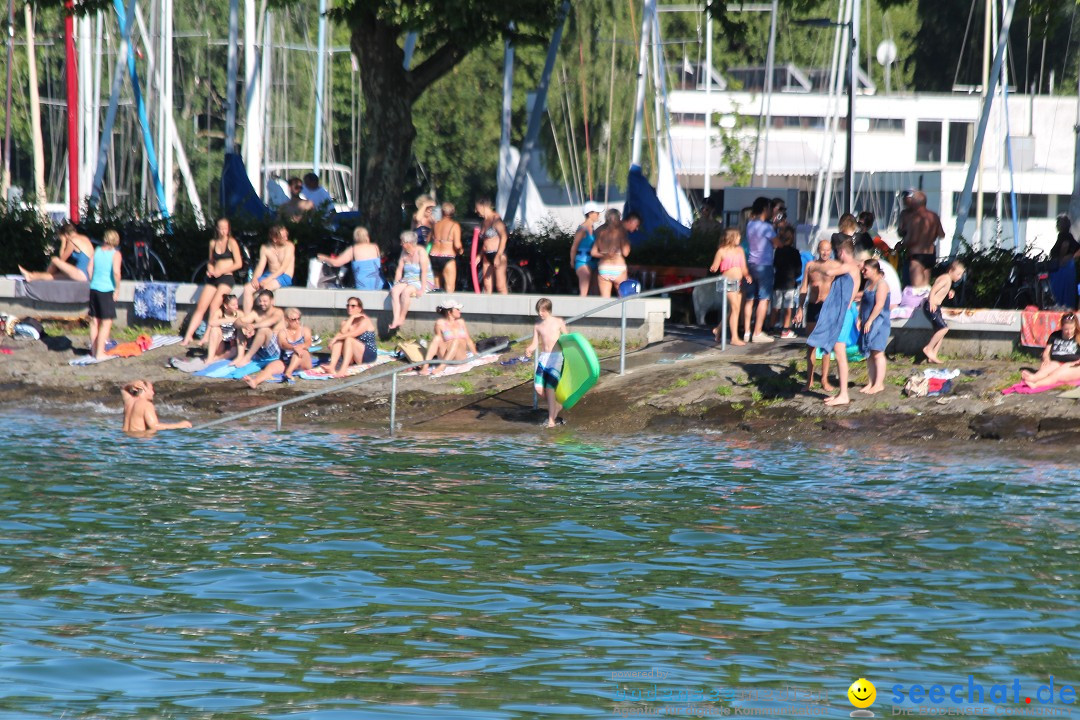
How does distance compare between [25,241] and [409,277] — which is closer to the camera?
[409,277]

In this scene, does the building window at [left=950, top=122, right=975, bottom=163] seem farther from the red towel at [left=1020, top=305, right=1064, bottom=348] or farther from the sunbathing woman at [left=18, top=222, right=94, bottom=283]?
the sunbathing woman at [left=18, top=222, right=94, bottom=283]

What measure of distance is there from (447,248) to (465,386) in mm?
3018

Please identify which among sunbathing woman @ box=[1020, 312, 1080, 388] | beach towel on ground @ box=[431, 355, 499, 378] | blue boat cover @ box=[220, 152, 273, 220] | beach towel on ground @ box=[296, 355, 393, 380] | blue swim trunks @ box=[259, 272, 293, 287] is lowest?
beach towel on ground @ box=[296, 355, 393, 380]

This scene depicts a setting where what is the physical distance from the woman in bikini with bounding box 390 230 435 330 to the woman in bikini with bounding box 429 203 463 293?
511 mm

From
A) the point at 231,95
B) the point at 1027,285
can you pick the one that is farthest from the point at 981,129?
the point at 231,95

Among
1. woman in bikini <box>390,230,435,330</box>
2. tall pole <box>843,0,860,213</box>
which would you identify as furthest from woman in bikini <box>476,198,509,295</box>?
tall pole <box>843,0,860,213</box>

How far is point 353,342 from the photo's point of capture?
19.1 m

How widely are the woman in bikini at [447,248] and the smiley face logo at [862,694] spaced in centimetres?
1357

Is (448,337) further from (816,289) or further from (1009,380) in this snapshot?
(1009,380)

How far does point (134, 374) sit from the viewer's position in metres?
19.3

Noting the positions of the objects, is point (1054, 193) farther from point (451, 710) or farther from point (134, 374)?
point (451, 710)

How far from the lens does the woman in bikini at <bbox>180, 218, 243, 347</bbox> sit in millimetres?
20328

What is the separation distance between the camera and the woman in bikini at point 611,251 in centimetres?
1986

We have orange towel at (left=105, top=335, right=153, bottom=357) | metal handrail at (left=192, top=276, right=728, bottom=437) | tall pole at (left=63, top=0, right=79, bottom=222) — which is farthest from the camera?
tall pole at (left=63, top=0, right=79, bottom=222)
